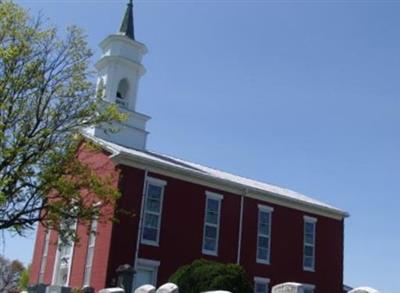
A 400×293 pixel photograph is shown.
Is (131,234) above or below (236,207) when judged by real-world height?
below

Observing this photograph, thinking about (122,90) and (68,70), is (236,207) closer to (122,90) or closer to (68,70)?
(122,90)

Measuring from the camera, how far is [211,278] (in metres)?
19.7

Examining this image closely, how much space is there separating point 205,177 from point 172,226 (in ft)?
9.61

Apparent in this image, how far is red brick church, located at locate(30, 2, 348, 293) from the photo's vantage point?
26531mm

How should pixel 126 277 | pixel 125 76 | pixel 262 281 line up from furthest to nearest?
pixel 125 76
pixel 262 281
pixel 126 277

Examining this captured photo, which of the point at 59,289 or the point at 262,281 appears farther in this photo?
the point at 262,281

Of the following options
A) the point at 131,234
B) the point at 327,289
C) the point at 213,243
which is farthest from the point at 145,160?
the point at 327,289

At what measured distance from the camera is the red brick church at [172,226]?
87.0 ft

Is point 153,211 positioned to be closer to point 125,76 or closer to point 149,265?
point 149,265

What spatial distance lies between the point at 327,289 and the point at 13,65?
77.7 ft

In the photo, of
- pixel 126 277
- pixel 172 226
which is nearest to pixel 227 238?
pixel 172 226

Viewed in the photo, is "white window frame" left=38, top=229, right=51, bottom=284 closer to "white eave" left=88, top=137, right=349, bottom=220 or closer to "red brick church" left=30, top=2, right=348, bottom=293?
"red brick church" left=30, top=2, right=348, bottom=293

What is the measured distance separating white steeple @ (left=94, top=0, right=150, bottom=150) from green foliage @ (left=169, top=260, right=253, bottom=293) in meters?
11.4

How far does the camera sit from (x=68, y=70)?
57.5 ft
